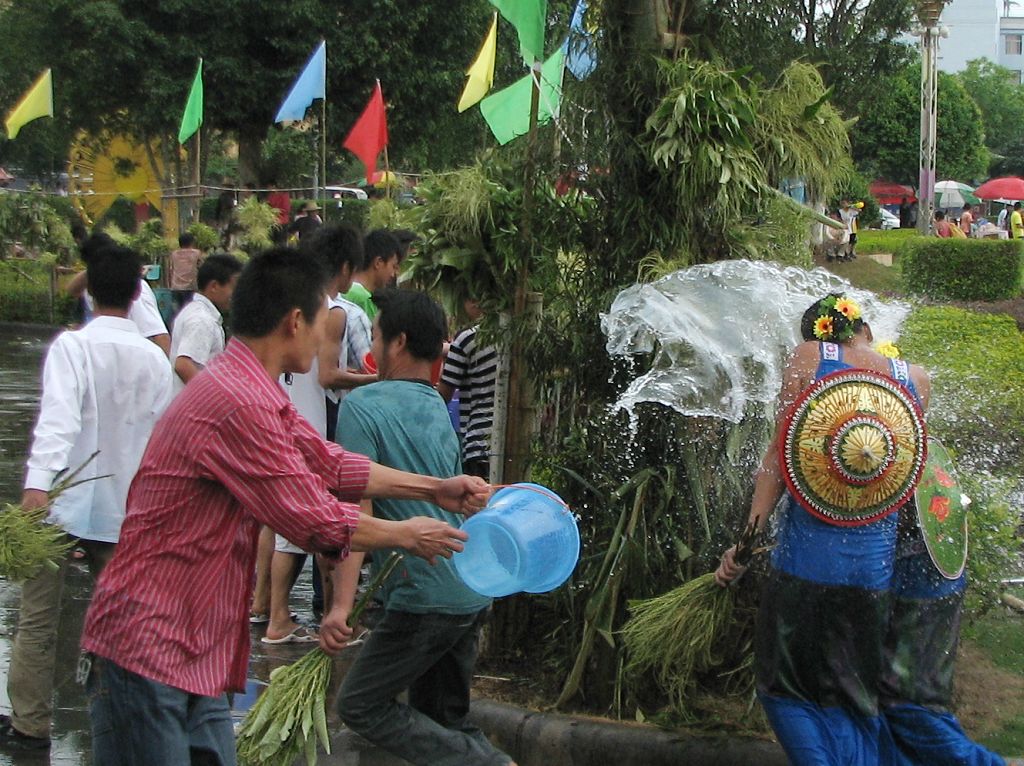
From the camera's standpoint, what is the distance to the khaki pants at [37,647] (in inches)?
188

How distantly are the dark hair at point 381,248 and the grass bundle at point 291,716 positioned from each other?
10.7ft

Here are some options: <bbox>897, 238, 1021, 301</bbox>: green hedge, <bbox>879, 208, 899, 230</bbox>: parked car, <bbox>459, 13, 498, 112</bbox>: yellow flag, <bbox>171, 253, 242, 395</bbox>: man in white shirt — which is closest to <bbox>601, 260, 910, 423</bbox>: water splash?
<bbox>171, 253, 242, 395</bbox>: man in white shirt

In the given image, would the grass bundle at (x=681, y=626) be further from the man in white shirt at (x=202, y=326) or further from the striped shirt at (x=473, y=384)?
the man in white shirt at (x=202, y=326)

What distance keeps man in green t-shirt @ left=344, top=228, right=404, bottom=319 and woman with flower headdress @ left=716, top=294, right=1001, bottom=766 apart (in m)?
3.13

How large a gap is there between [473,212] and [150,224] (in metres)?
13.5

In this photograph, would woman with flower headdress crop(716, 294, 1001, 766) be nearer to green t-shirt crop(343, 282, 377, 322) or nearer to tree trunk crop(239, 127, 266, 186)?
green t-shirt crop(343, 282, 377, 322)

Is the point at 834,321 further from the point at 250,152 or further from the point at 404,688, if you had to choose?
the point at 250,152

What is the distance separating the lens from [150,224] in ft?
58.8

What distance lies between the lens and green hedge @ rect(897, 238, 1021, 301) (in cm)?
Answer: 1716

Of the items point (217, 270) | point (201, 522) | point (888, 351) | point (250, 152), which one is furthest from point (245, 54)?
point (201, 522)

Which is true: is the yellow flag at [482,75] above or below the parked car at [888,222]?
below

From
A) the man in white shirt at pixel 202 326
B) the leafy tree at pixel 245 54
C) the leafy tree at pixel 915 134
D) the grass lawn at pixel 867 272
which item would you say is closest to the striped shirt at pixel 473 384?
the man in white shirt at pixel 202 326

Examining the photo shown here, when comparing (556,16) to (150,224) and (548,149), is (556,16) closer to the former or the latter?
(548,149)

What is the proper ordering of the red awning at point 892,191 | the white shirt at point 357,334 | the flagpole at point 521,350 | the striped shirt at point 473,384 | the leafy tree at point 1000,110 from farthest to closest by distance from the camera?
1. the leafy tree at point 1000,110
2. the red awning at point 892,191
3. the white shirt at point 357,334
4. the striped shirt at point 473,384
5. the flagpole at point 521,350
